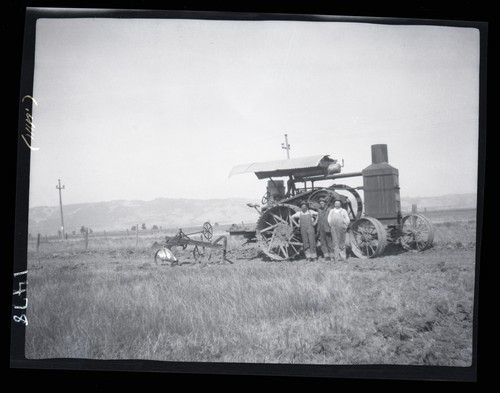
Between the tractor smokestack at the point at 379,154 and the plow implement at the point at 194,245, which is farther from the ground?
the tractor smokestack at the point at 379,154

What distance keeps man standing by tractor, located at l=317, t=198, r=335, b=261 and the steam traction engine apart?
0.31ft

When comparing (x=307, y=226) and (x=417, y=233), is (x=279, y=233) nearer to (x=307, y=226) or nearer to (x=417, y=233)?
(x=307, y=226)

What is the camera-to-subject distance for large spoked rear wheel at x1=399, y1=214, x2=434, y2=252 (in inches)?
179

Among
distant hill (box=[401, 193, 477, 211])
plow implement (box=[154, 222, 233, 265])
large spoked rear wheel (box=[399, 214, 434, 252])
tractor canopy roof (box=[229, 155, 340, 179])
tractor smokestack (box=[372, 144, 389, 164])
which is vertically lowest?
plow implement (box=[154, 222, 233, 265])

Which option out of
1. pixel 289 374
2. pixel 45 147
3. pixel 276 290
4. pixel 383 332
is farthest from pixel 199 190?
pixel 383 332

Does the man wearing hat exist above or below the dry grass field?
above

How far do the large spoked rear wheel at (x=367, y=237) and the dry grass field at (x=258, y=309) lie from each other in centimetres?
22

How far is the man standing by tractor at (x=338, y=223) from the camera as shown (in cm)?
494

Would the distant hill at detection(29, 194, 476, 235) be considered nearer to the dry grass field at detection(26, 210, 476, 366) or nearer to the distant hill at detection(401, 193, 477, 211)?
the distant hill at detection(401, 193, 477, 211)


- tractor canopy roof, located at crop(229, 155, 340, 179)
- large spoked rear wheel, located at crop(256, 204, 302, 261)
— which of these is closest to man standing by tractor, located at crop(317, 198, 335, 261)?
large spoked rear wheel, located at crop(256, 204, 302, 261)

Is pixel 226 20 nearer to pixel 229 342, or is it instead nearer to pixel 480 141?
pixel 480 141

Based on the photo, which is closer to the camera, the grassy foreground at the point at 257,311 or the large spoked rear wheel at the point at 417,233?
the grassy foreground at the point at 257,311

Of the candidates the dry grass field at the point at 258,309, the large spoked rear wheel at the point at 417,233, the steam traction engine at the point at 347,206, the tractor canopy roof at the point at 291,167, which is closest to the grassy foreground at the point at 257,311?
the dry grass field at the point at 258,309

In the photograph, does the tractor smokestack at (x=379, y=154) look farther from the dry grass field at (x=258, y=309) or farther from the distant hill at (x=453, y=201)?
the dry grass field at (x=258, y=309)
